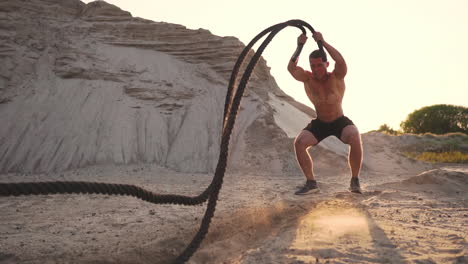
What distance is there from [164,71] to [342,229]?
1064 cm

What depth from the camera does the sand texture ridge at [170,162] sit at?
2.48 metres

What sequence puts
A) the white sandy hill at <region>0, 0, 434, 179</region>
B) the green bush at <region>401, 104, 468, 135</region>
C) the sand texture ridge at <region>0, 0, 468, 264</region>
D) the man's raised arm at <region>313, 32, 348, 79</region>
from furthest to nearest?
1. the green bush at <region>401, 104, 468, 135</region>
2. the white sandy hill at <region>0, 0, 434, 179</region>
3. the man's raised arm at <region>313, 32, 348, 79</region>
4. the sand texture ridge at <region>0, 0, 468, 264</region>

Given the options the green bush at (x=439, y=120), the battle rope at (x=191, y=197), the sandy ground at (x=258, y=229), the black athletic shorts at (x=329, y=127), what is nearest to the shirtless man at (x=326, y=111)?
the black athletic shorts at (x=329, y=127)

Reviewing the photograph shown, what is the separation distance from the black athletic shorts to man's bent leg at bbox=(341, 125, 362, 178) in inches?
3.0

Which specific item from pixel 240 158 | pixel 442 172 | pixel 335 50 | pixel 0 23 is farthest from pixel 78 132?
pixel 442 172

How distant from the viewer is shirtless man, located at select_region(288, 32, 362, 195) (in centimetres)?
434

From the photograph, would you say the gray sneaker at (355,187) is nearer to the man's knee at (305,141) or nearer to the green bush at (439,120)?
the man's knee at (305,141)

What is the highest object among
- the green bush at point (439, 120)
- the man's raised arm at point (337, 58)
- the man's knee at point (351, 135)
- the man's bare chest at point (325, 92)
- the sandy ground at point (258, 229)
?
the green bush at point (439, 120)

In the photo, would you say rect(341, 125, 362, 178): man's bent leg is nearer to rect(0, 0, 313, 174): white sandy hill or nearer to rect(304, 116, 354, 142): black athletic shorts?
rect(304, 116, 354, 142): black athletic shorts

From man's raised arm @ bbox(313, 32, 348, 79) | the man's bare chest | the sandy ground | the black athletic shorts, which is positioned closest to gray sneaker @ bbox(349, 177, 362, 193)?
the sandy ground

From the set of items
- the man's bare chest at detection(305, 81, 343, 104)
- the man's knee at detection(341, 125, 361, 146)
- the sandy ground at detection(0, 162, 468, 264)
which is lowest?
the sandy ground at detection(0, 162, 468, 264)

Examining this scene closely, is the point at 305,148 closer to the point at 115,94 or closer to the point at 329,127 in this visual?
the point at 329,127

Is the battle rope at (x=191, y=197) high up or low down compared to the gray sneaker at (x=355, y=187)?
up

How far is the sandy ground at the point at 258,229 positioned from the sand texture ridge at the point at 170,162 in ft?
0.05
